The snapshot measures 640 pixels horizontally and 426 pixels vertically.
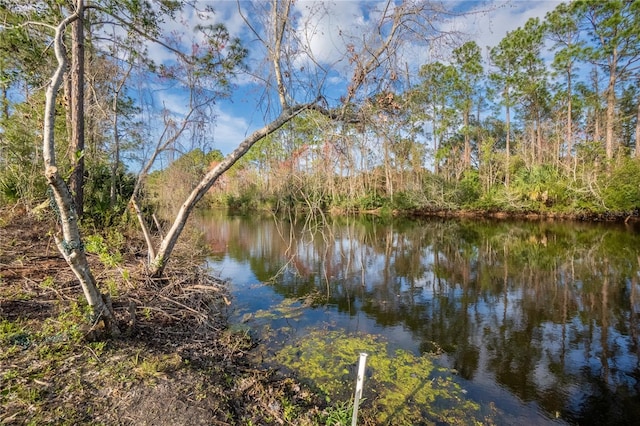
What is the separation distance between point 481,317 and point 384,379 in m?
3.00

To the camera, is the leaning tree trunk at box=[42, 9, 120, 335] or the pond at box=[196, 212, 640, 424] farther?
the pond at box=[196, 212, 640, 424]

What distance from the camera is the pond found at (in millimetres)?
3717

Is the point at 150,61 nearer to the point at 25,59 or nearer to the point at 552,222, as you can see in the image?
the point at 25,59

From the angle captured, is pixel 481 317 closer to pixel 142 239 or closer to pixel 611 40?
pixel 142 239

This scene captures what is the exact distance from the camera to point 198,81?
22.4 feet

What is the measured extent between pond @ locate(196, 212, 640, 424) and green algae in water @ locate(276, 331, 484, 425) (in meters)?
0.03

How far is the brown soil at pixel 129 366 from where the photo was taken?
2426 millimetres

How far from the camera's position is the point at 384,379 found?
387 cm

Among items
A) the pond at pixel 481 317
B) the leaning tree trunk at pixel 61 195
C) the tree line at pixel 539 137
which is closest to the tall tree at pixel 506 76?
the tree line at pixel 539 137

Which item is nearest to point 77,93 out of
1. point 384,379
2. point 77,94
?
point 77,94

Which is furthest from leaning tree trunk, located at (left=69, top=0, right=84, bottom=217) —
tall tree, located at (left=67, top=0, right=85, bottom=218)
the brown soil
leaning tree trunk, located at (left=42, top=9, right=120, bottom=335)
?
leaning tree trunk, located at (left=42, top=9, right=120, bottom=335)

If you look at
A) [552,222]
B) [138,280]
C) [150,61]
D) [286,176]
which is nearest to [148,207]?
[150,61]

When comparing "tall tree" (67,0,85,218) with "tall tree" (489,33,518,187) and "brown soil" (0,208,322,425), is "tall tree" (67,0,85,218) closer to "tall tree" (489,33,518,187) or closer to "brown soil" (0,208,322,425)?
"brown soil" (0,208,322,425)

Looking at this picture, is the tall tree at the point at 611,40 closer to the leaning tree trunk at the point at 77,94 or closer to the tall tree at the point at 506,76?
the tall tree at the point at 506,76
